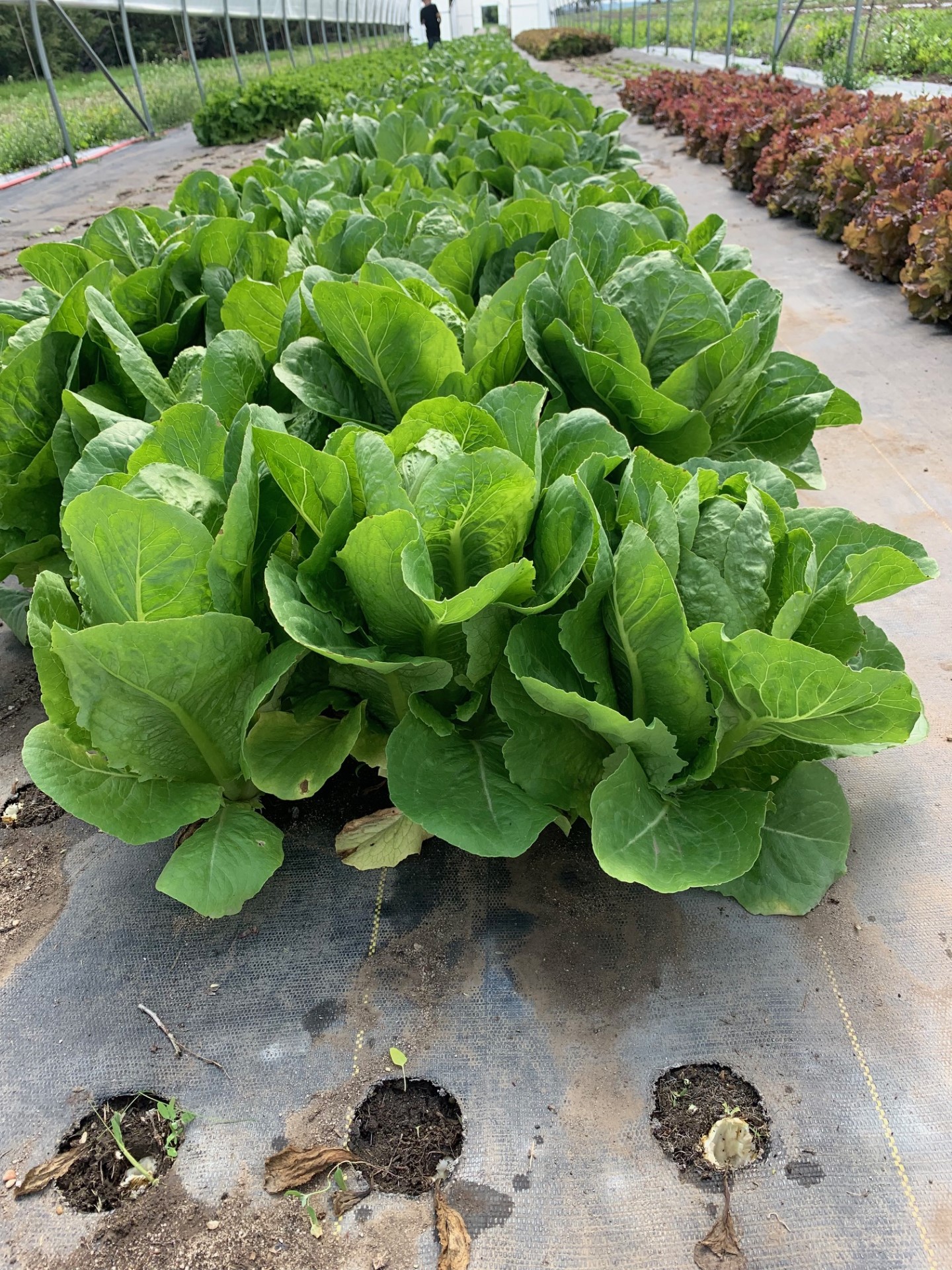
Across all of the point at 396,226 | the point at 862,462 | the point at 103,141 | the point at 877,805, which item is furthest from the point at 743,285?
the point at 103,141

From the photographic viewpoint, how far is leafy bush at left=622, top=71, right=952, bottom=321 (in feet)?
17.3

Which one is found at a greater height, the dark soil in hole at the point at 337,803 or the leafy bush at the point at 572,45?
the leafy bush at the point at 572,45

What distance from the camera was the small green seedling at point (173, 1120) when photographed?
1460 millimetres

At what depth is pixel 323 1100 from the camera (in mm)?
1504

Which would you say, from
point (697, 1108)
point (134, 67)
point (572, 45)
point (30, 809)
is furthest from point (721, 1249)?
point (572, 45)

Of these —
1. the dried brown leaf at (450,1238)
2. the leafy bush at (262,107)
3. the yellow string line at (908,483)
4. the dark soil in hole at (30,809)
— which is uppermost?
the leafy bush at (262,107)

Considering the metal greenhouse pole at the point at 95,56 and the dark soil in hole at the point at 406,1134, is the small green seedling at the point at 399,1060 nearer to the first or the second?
the dark soil in hole at the point at 406,1134

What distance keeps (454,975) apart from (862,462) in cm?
289

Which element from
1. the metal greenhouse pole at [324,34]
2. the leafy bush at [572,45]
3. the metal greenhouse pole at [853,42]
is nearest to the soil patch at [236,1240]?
the metal greenhouse pole at [853,42]

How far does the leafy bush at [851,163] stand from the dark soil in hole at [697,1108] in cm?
467

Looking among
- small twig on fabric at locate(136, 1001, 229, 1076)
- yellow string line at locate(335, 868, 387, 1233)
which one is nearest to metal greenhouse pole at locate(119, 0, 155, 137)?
yellow string line at locate(335, 868, 387, 1233)

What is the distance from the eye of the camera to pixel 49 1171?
4.70 feet

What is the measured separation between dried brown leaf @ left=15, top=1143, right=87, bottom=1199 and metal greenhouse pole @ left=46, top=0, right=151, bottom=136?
16.7 metres

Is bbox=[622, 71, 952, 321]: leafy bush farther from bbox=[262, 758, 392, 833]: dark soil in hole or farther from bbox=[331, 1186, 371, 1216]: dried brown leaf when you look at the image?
bbox=[331, 1186, 371, 1216]: dried brown leaf
